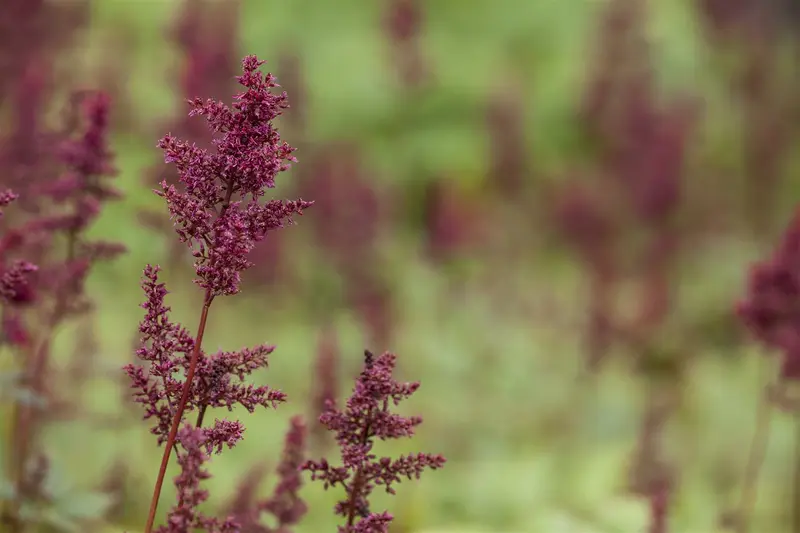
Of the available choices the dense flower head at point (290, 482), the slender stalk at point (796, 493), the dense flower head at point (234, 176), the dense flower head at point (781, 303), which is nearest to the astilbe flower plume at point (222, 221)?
the dense flower head at point (234, 176)

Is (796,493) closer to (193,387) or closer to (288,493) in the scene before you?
(288,493)

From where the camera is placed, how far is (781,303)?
12.8 feet

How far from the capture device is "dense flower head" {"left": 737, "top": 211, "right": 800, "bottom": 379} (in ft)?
12.6

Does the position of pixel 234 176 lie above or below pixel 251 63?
below

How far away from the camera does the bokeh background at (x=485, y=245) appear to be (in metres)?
4.57

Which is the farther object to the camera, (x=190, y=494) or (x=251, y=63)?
(x=190, y=494)

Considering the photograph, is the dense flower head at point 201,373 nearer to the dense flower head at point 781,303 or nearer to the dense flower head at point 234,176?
the dense flower head at point 234,176

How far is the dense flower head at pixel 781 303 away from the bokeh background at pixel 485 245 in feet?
2.25

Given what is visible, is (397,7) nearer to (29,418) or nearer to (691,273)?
(691,273)

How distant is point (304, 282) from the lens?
26.6 feet

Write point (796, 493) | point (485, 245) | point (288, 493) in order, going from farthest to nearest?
point (485, 245) < point (796, 493) < point (288, 493)

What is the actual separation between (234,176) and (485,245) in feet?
26.4

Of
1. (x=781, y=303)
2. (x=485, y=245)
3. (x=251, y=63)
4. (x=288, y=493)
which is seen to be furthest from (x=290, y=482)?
(x=485, y=245)

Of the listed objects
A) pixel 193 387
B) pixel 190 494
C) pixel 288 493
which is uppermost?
pixel 288 493
